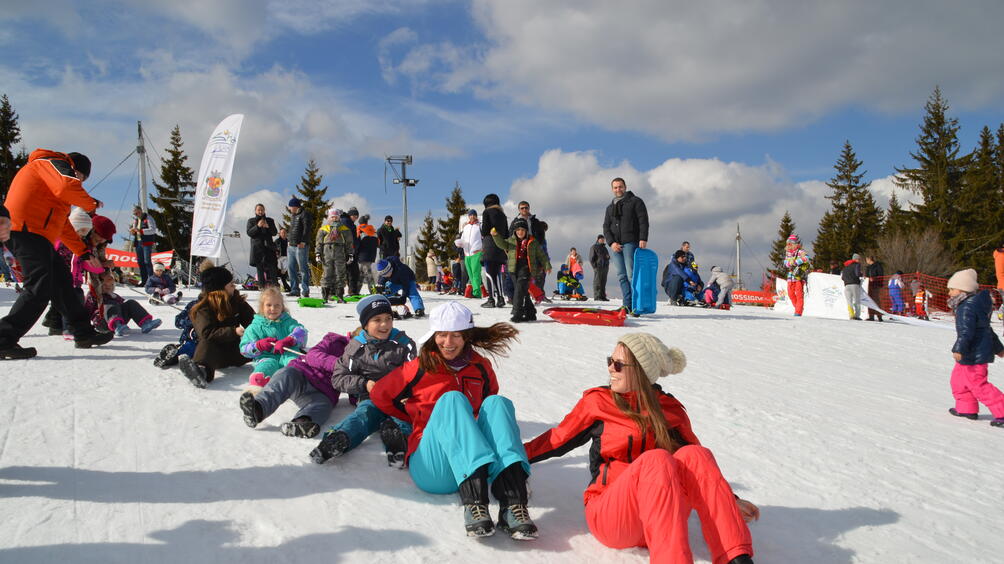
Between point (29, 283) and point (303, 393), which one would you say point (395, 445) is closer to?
point (303, 393)

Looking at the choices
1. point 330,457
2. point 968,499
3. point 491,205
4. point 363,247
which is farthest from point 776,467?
point 363,247

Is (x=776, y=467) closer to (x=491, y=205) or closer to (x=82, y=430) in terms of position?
(x=82, y=430)

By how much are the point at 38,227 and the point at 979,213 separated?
47.0m

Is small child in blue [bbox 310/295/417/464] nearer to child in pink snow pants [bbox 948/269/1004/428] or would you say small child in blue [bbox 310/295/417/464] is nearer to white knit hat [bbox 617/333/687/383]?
white knit hat [bbox 617/333/687/383]

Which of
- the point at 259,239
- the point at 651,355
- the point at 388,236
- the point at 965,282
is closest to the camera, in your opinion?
the point at 651,355

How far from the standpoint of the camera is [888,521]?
3174 mm

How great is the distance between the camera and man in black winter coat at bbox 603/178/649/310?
10.2 meters

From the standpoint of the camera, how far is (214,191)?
1383 centimetres

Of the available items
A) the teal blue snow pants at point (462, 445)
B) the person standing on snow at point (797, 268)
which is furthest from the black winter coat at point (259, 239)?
the person standing on snow at point (797, 268)

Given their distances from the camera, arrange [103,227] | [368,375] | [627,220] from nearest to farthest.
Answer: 1. [368,375]
2. [103,227]
3. [627,220]

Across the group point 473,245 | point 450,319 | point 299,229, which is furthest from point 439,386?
point 299,229

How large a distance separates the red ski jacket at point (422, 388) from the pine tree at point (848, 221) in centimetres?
4712

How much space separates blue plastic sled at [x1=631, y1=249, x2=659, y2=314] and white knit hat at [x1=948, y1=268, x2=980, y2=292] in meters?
4.77

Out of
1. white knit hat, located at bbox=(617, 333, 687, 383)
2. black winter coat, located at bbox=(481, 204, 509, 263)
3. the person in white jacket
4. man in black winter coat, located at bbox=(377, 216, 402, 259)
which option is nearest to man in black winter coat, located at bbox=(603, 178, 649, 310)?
black winter coat, located at bbox=(481, 204, 509, 263)
